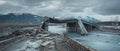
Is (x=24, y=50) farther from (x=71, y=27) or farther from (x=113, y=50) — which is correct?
(x=71, y=27)

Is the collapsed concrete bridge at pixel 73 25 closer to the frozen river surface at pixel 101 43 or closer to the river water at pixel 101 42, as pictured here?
the river water at pixel 101 42

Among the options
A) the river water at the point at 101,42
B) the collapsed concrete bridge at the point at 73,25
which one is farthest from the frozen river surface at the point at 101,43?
the collapsed concrete bridge at the point at 73,25

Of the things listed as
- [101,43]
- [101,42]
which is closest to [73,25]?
[101,42]

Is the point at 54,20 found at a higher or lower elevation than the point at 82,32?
higher

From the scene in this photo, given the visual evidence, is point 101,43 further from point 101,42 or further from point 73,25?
point 73,25

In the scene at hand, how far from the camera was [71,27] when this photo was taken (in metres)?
104

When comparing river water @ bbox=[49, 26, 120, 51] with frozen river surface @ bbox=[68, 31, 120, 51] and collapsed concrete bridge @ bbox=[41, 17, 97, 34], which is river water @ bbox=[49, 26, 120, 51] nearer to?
frozen river surface @ bbox=[68, 31, 120, 51]

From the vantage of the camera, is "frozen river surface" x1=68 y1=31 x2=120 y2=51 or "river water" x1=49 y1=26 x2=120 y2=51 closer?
"frozen river surface" x1=68 y1=31 x2=120 y2=51

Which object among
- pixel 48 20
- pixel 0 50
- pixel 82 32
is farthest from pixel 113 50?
pixel 48 20

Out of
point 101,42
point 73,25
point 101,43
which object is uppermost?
point 73,25

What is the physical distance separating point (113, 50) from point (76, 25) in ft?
193

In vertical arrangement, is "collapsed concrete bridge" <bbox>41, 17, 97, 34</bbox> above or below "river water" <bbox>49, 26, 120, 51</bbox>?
above

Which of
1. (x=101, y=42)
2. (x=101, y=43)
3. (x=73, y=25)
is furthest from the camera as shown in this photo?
(x=73, y=25)

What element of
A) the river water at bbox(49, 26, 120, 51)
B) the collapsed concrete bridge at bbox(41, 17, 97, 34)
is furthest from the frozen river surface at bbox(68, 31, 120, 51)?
the collapsed concrete bridge at bbox(41, 17, 97, 34)
